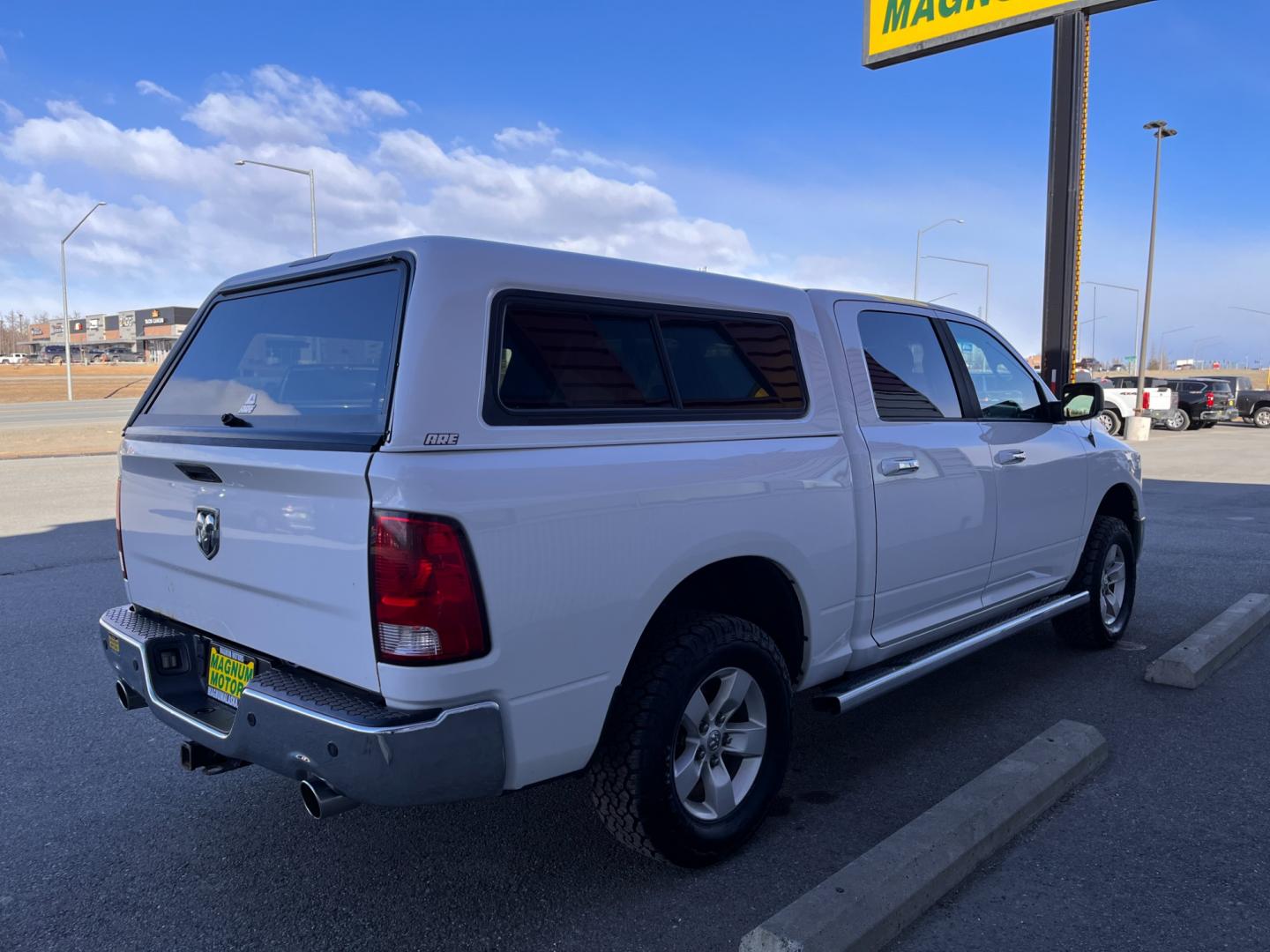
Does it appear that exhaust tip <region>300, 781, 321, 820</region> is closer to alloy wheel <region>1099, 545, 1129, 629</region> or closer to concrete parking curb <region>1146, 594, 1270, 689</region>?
concrete parking curb <region>1146, 594, 1270, 689</region>

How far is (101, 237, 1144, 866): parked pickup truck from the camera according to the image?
239cm

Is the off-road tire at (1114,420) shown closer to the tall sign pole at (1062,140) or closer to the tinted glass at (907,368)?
the tall sign pole at (1062,140)

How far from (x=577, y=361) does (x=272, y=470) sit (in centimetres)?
91

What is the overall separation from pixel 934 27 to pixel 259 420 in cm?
1589

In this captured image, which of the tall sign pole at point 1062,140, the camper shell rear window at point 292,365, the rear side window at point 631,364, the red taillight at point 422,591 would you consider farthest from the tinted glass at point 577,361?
the tall sign pole at point 1062,140

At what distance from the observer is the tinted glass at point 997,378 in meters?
4.53

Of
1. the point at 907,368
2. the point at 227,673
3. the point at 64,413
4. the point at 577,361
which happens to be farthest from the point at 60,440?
the point at 577,361

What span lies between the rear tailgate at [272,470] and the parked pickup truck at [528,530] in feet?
0.04

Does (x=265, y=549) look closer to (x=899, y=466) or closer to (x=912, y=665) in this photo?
(x=899, y=466)

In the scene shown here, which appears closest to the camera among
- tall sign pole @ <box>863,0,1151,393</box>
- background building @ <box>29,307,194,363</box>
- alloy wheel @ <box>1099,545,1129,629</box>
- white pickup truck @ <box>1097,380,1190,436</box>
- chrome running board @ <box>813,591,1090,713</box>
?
chrome running board @ <box>813,591,1090,713</box>

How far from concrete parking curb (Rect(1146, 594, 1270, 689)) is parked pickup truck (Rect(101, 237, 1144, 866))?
1.56m

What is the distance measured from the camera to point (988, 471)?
4.29m

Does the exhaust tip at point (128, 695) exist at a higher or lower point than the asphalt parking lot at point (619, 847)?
higher

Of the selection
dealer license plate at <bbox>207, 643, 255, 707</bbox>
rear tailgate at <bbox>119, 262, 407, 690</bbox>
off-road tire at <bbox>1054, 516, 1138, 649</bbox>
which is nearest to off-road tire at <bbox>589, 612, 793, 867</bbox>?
rear tailgate at <bbox>119, 262, 407, 690</bbox>
